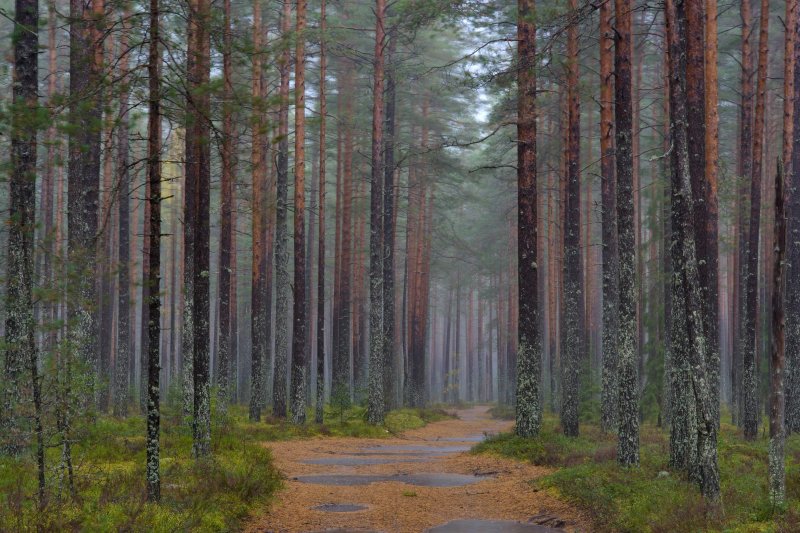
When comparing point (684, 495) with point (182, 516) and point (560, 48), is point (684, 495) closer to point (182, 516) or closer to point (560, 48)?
point (182, 516)

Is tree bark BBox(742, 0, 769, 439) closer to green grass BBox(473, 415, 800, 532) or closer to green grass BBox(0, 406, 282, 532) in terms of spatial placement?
green grass BBox(473, 415, 800, 532)

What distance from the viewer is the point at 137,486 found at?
9133 mm

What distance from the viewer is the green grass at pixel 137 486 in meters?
7.34

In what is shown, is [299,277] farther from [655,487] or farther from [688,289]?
[688,289]

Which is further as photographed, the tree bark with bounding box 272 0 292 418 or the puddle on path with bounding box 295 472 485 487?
the tree bark with bounding box 272 0 292 418

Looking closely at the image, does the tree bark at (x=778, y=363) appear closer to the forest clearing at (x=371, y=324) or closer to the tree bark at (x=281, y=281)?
the forest clearing at (x=371, y=324)

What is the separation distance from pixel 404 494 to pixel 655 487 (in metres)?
3.92

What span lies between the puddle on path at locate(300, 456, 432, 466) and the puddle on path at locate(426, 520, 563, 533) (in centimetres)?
619

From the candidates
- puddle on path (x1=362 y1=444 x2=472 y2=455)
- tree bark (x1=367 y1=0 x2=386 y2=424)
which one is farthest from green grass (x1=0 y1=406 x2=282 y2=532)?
tree bark (x1=367 y1=0 x2=386 y2=424)

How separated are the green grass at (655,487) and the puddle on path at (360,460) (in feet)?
6.33

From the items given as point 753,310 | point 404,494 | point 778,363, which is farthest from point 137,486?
point 753,310

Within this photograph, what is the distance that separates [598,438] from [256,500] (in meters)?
10.3

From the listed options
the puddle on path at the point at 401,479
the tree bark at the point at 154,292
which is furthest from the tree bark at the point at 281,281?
the tree bark at the point at 154,292

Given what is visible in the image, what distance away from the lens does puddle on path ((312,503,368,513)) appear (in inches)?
412
